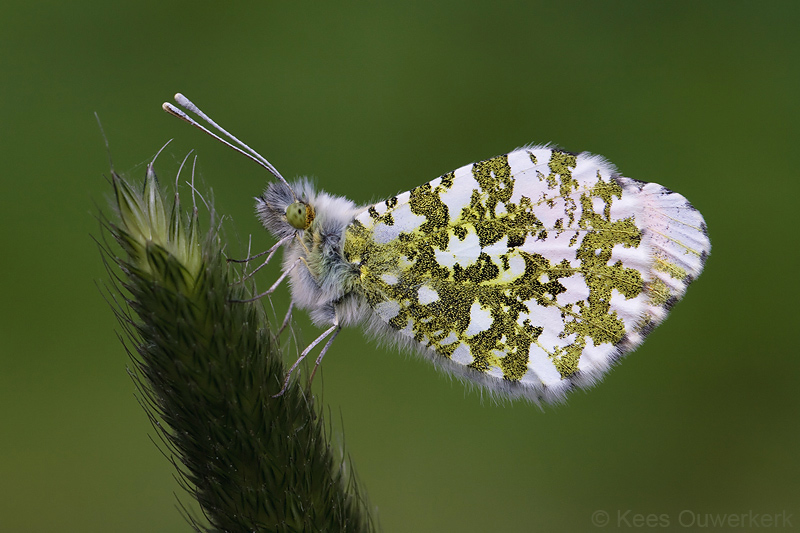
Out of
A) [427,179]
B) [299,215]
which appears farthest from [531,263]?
[427,179]

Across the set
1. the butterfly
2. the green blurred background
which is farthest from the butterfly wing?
the green blurred background

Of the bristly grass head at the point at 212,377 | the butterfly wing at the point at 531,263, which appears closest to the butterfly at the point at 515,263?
the butterfly wing at the point at 531,263

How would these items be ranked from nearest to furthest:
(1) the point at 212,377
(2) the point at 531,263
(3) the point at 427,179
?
(1) the point at 212,377, (2) the point at 531,263, (3) the point at 427,179

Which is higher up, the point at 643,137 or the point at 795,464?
the point at 643,137

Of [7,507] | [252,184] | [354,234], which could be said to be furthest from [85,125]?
[354,234]

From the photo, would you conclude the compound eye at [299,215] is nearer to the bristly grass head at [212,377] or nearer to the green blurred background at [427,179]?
the bristly grass head at [212,377]

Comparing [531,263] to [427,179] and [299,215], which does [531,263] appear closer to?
[299,215]

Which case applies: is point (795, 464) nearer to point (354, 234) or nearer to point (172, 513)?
point (354, 234)
